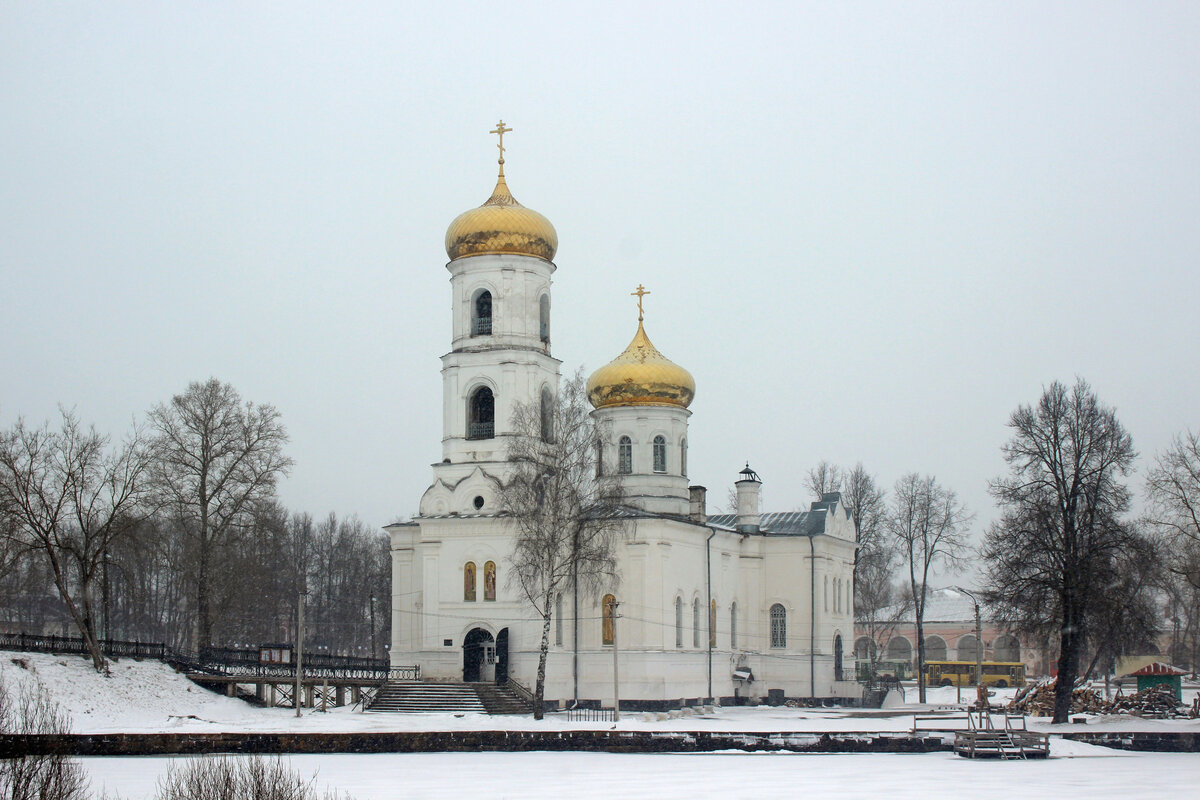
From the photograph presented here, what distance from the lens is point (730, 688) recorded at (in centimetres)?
4800

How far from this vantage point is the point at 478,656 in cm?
4288

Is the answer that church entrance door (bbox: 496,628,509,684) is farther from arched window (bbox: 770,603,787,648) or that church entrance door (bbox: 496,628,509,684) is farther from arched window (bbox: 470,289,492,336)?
arched window (bbox: 770,603,787,648)

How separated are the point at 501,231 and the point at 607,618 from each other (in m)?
12.0

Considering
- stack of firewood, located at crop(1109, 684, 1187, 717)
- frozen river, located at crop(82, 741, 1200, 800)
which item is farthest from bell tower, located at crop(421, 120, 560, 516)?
stack of firewood, located at crop(1109, 684, 1187, 717)

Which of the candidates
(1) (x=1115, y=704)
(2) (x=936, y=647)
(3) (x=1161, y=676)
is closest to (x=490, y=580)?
(1) (x=1115, y=704)

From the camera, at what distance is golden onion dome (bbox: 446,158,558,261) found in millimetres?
43781

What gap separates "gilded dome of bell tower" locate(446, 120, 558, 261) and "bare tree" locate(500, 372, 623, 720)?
530cm

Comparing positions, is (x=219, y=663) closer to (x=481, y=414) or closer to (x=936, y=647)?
(x=481, y=414)

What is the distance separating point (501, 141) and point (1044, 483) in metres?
19.2

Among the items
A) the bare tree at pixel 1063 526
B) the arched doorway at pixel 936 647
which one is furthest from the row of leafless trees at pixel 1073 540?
the arched doorway at pixel 936 647

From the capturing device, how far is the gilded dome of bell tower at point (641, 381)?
49625 mm

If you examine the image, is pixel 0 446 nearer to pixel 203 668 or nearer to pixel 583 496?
pixel 203 668

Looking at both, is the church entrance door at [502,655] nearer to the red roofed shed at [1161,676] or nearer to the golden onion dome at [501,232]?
the golden onion dome at [501,232]

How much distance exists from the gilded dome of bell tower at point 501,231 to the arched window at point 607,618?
34.6ft
